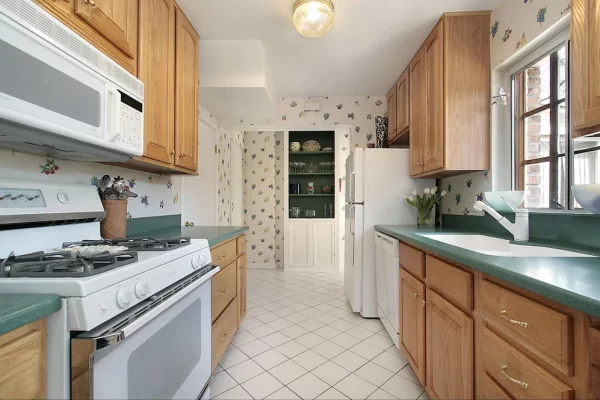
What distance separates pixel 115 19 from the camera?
1.28 metres

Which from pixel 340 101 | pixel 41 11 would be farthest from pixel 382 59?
pixel 41 11

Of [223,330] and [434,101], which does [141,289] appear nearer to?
[223,330]

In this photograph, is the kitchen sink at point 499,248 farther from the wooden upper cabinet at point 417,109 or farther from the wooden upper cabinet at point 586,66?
the wooden upper cabinet at point 417,109

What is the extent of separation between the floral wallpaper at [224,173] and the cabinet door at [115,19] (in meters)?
2.20

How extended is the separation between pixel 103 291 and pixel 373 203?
2259 millimetres

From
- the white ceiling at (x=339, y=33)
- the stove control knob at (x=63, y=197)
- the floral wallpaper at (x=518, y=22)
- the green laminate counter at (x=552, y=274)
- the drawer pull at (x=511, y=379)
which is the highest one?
the white ceiling at (x=339, y=33)

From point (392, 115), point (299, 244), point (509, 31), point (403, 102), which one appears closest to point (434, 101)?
point (509, 31)

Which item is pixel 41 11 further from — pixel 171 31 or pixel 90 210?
pixel 171 31

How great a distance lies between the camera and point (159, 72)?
65.2 inches

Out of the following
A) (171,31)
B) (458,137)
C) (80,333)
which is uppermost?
(171,31)

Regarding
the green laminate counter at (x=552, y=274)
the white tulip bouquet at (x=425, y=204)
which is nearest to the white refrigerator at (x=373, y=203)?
the white tulip bouquet at (x=425, y=204)

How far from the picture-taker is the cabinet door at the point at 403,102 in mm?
2686

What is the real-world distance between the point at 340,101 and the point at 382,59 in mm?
1044

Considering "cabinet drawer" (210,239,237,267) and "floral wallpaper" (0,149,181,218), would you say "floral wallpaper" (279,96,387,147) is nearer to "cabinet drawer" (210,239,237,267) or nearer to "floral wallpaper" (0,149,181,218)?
"floral wallpaper" (0,149,181,218)
